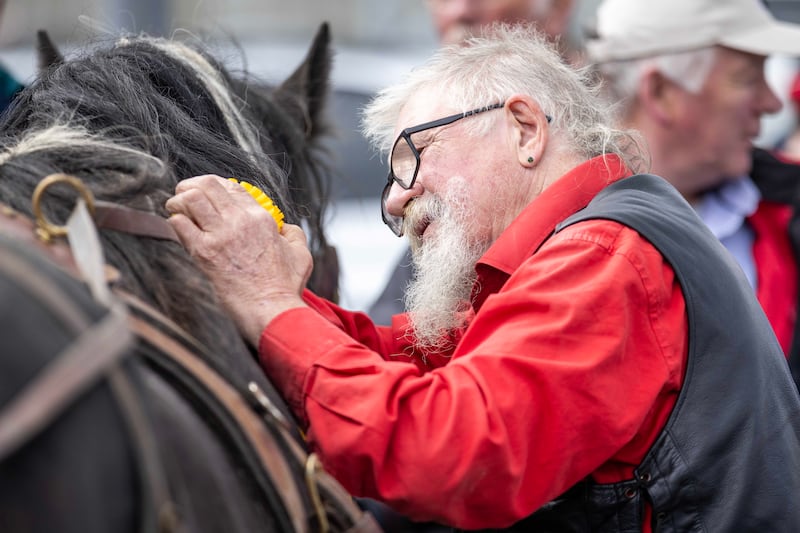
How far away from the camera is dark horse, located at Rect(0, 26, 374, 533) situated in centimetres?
91

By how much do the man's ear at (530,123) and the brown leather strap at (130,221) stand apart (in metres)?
0.82

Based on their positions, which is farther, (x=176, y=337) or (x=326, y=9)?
(x=326, y=9)

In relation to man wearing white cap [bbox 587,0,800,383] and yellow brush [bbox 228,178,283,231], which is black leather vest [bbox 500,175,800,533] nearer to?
yellow brush [bbox 228,178,283,231]

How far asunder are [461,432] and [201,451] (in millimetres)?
408

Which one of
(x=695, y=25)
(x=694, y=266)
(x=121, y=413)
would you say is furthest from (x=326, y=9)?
(x=121, y=413)

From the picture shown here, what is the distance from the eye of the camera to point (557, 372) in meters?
1.42

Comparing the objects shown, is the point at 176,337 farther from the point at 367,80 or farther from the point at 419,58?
the point at 419,58

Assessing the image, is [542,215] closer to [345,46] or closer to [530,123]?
[530,123]

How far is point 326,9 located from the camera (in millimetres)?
9688

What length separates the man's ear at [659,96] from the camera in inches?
148

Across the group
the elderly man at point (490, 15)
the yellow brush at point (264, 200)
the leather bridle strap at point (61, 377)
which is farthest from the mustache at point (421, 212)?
the elderly man at point (490, 15)

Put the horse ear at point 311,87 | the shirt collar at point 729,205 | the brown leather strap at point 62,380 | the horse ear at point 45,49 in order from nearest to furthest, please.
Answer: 1. the brown leather strap at point 62,380
2. the horse ear at point 45,49
3. the horse ear at point 311,87
4. the shirt collar at point 729,205

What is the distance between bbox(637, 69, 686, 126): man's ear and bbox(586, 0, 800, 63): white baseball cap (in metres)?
0.10

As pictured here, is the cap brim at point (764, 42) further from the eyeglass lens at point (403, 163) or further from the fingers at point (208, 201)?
the fingers at point (208, 201)
